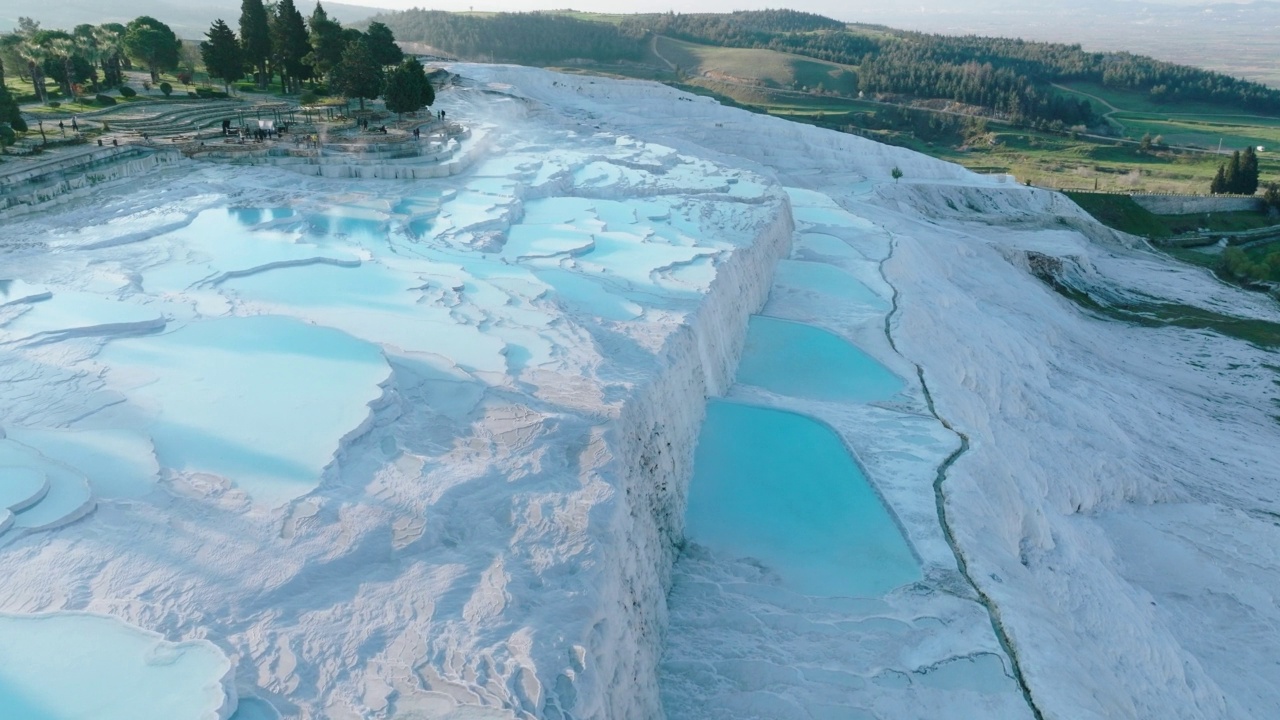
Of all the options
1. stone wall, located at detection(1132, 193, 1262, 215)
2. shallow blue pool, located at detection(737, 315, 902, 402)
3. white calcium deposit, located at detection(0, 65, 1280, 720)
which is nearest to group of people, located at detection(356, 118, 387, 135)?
white calcium deposit, located at detection(0, 65, 1280, 720)

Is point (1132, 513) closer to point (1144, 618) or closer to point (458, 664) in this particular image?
point (1144, 618)

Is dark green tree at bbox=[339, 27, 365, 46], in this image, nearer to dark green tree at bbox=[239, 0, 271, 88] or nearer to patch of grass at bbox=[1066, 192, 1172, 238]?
dark green tree at bbox=[239, 0, 271, 88]

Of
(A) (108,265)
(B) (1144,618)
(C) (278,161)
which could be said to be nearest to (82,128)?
(C) (278,161)

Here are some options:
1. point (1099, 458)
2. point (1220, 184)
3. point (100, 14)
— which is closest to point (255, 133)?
point (1099, 458)

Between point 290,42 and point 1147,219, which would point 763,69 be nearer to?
point 1147,219

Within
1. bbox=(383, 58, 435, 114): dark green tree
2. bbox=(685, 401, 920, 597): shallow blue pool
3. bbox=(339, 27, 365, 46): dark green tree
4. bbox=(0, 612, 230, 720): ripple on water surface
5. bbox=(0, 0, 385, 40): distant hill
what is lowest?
bbox=(685, 401, 920, 597): shallow blue pool

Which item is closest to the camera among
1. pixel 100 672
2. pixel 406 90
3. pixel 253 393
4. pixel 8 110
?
pixel 100 672
